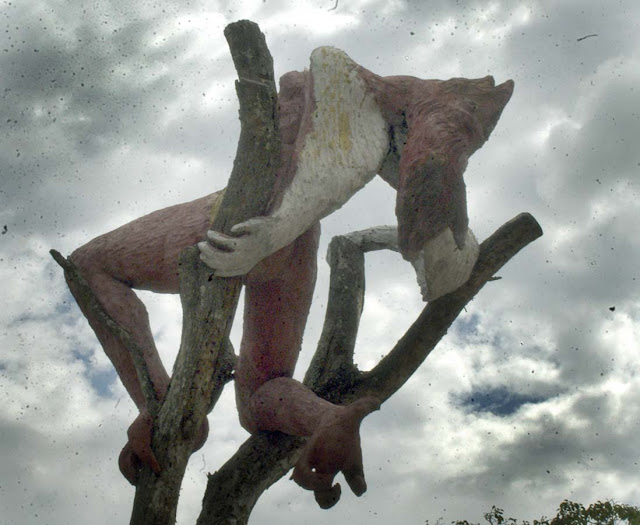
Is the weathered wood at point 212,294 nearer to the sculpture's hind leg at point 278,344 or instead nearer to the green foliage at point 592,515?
the sculpture's hind leg at point 278,344

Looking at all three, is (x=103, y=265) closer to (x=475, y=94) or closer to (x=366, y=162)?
(x=366, y=162)

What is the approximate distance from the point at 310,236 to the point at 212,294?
21.6 inches

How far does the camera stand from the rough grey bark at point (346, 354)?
2.57 metres

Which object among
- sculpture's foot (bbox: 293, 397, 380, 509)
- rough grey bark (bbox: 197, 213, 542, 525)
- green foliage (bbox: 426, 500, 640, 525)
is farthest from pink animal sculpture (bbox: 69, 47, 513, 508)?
green foliage (bbox: 426, 500, 640, 525)

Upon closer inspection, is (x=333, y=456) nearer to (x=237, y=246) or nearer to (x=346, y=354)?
(x=237, y=246)

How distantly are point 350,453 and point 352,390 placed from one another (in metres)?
0.74

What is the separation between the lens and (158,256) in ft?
8.16

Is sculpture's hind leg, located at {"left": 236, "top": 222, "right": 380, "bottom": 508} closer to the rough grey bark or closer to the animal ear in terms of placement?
the rough grey bark

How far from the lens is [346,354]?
9.66ft

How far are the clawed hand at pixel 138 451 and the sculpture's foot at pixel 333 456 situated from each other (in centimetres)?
47

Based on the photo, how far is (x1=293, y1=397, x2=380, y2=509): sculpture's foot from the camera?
2078 mm

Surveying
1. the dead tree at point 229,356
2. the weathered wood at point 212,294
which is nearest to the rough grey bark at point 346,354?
the dead tree at point 229,356

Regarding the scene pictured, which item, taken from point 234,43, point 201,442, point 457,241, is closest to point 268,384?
point 201,442

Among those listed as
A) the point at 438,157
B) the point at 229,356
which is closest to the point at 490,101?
the point at 438,157
